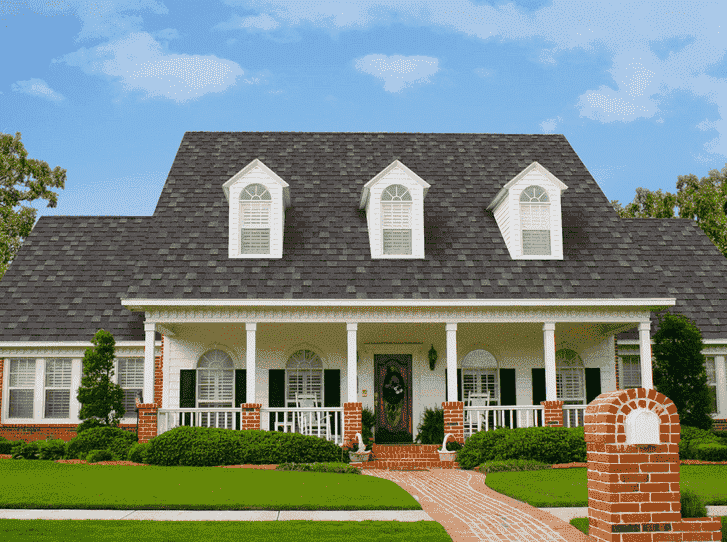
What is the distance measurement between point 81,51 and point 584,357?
63.5 ft

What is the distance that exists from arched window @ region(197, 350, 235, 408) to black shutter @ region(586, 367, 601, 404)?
896cm

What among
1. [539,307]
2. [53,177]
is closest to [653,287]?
[539,307]

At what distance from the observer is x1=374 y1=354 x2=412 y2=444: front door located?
58.1 ft

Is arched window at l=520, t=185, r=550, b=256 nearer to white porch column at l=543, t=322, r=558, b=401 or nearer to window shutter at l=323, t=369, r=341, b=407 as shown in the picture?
white porch column at l=543, t=322, r=558, b=401

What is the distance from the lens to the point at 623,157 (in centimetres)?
3067

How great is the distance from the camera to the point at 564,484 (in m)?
10.7

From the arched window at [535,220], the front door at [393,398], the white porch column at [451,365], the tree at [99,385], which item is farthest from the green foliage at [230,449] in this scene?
the arched window at [535,220]

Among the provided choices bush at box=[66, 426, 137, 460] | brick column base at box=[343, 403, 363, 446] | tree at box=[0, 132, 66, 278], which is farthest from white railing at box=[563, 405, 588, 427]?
tree at box=[0, 132, 66, 278]

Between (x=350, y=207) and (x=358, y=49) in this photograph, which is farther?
(x=358, y=49)

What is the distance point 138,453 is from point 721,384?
14.4 meters

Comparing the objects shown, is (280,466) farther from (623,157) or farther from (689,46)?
(623,157)

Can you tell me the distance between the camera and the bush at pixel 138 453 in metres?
14.0


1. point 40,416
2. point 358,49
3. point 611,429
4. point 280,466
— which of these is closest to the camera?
point 611,429

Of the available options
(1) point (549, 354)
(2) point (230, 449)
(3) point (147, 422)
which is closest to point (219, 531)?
(2) point (230, 449)
